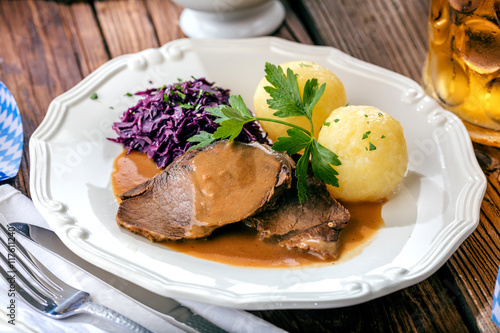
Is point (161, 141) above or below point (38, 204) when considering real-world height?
below

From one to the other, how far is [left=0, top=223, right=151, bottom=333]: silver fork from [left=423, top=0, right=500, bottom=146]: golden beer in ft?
7.35

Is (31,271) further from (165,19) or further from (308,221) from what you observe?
(165,19)

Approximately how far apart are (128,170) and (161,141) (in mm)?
260

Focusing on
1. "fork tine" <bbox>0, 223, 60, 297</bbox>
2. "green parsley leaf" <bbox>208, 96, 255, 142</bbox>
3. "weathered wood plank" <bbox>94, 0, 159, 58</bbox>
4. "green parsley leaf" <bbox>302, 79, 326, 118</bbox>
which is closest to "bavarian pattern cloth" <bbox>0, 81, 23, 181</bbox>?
"fork tine" <bbox>0, 223, 60, 297</bbox>

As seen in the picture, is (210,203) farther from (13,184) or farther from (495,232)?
(495,232)

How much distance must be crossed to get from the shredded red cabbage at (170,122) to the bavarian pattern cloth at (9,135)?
1.92ft

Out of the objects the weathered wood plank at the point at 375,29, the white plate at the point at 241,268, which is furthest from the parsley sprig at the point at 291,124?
the weathered wood plank at the point at 375,29

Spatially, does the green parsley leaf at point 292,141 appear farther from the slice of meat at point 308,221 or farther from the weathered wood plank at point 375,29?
the weathered wood plank at point 375,29

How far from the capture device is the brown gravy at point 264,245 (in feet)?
7.66

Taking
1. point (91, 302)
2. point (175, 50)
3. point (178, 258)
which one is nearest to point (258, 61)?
point (175, 50)

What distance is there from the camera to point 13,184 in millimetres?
2947

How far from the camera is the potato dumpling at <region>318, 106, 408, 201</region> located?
8.29ft

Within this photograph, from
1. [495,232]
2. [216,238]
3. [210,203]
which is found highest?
[210,203]

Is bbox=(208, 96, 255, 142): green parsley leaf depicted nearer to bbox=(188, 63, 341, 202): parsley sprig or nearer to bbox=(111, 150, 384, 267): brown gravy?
bbox=(188, 63, 341, 202): parsley sprig
